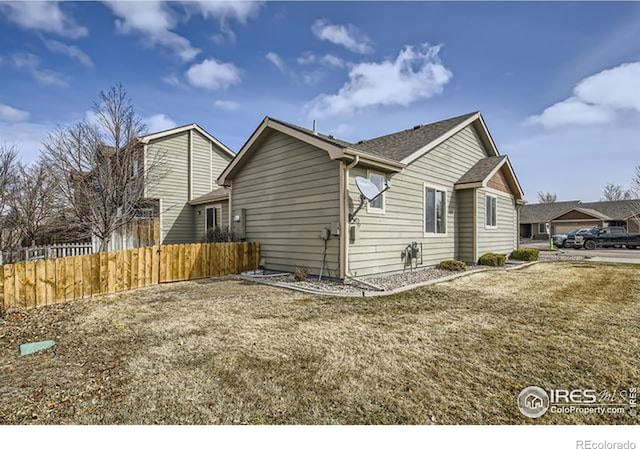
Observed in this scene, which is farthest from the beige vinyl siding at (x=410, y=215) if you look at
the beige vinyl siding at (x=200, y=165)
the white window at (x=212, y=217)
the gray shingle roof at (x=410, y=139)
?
the beige vinyl siding at (x=200, y=165)

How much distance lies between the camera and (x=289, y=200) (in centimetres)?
918

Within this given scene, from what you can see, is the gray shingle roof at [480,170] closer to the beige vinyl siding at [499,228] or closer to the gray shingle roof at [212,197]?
the beige vinyl siding at [499,228]

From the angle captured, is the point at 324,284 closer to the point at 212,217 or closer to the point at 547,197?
the point at 212,217

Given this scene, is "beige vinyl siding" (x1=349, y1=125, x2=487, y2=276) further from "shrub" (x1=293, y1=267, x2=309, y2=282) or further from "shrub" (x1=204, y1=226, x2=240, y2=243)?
"shrub" (x1=204, y1=226, x2=240, y2=243)

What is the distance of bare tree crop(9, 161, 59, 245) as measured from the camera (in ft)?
41.1

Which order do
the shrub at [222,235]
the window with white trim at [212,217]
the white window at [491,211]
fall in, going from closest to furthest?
the shrub at [222,235], the white window at [491,211], the window with white trim at [212,217]

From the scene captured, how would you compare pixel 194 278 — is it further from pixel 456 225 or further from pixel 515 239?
pixel 515 239

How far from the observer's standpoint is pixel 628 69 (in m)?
9.19

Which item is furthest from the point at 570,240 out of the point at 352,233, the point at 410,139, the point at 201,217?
the point at 201,217

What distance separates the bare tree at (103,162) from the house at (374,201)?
10.1 ft

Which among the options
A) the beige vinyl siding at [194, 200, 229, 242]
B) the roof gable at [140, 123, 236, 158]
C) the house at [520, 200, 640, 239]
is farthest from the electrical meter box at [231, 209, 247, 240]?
the house at [520, 200, 640, 239]

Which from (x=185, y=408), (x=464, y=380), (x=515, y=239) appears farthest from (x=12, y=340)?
(x=515, y=239)

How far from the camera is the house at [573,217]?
1371 inches

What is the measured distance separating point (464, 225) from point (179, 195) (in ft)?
44.2
